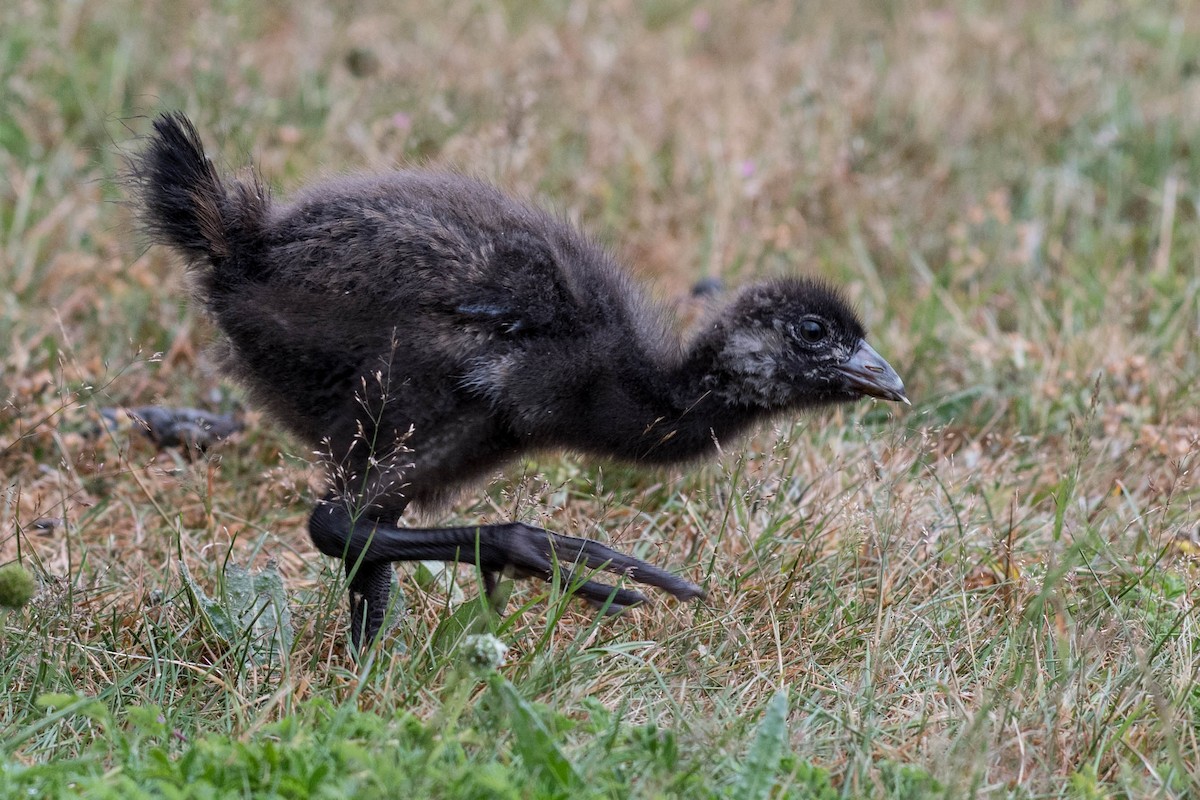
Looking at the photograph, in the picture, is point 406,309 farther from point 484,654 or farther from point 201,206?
point 484,654

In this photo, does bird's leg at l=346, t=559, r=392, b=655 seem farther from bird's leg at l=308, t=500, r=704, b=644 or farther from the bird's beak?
the bird's beak

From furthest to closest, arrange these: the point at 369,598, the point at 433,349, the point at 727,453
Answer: the point at 727,453 → the point at 369,598 → the point at 433,349

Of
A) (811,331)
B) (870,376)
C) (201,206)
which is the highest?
(201,206)

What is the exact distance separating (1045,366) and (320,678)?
2.92 meters

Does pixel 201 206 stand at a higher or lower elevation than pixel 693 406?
higher

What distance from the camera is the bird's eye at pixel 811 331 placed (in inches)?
151

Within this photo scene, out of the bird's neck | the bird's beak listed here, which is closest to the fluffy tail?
the bird's neck

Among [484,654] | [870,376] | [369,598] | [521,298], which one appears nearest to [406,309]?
[521,298]

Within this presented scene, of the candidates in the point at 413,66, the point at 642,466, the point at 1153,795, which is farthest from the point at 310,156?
the point at 1153,795

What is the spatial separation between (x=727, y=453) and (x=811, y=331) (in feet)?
1.41

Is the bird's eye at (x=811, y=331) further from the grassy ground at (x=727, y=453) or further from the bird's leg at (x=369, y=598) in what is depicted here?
the bird's leg at (x=369, y=598)

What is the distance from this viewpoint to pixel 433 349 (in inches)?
133

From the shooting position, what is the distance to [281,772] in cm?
259

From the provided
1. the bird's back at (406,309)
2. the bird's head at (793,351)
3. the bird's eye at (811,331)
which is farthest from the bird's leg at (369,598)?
the bird's eye at (811,331)
